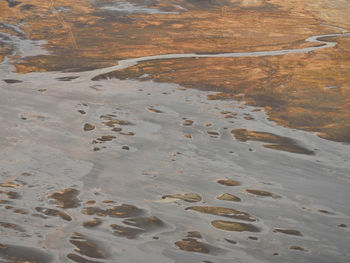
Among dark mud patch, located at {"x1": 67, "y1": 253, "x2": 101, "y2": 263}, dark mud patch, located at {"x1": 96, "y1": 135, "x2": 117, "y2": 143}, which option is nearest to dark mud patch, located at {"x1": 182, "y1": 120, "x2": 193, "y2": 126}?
dark mud patch, located at {"x1": 96, "y1": 135, "x2": 117, "y2": 143}

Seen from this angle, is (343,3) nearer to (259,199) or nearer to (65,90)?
(65,90)

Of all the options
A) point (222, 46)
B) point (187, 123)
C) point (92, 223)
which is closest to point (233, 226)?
point (92, 223)

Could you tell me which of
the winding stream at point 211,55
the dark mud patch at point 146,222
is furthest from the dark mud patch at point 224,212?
the winding stream at point 211,55

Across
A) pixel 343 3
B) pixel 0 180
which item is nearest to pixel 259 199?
pixel 0 180

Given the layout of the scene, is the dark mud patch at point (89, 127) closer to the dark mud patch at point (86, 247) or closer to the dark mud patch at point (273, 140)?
the dark mud patch at point (273, 140)

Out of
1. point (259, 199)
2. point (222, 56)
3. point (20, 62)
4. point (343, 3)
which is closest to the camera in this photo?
point (259, 199)
